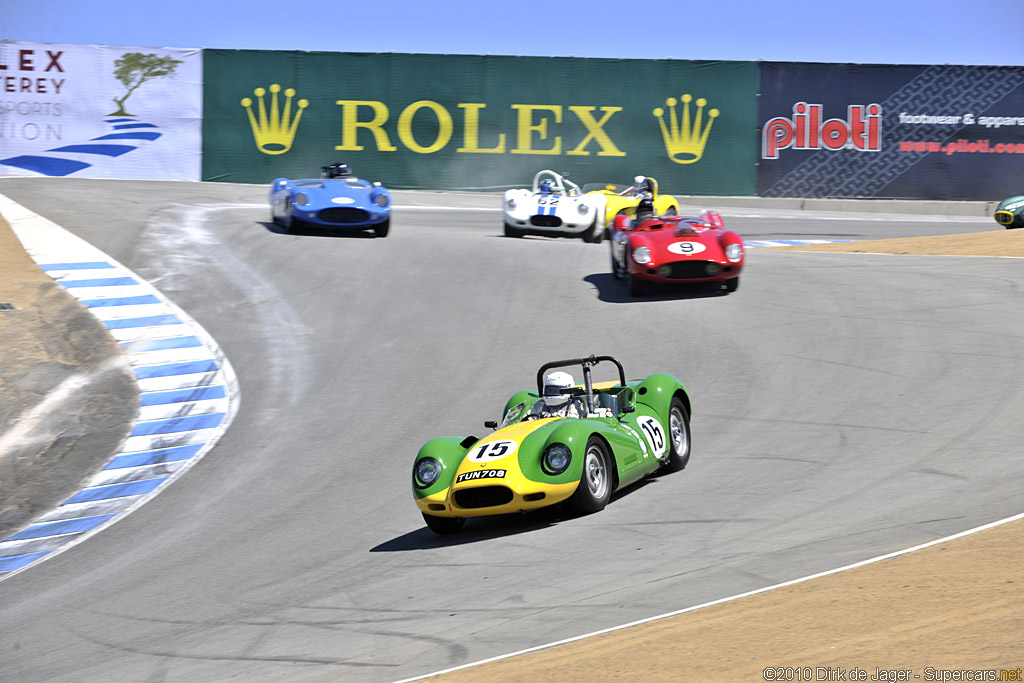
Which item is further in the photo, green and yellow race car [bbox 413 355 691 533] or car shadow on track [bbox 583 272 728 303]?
car shadow on track [bbox 583 272 728 303]

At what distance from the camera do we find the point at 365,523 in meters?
8.59

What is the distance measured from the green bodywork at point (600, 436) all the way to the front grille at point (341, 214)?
10.6 m

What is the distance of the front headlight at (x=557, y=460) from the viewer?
7.72m

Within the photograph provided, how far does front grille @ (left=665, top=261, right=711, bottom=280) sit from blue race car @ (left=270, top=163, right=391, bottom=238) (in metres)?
5.96

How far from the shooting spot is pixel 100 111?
87.7 ft

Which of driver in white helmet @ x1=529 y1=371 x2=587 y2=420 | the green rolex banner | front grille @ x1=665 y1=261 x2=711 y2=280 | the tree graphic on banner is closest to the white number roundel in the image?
front grille @ x1=665 y1=261 x2=711 y2=280

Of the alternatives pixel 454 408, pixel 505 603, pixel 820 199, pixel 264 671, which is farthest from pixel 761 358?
pixel 820 199

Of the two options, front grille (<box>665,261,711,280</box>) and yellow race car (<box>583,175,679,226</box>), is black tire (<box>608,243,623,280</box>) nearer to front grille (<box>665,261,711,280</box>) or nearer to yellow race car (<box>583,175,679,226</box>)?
front grille (<box>665,261,711,280</box>)

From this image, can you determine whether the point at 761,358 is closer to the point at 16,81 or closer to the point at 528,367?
the point at 528,367

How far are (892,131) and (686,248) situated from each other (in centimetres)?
1420

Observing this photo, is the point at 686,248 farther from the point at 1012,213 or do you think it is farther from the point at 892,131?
the point at 892,131

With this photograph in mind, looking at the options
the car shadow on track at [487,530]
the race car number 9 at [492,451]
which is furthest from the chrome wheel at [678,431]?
the race car number 9 at [492,451]

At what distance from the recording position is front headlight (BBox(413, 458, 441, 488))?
798 cm

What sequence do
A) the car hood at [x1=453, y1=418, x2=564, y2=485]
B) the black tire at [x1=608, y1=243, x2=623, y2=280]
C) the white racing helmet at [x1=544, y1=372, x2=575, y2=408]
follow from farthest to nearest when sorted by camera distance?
1. the black tire at [x1=608, y1=243, x2=623, y2=280]
2. the white racing helmet at [x1=544, y1=372, x2=575, y2=408]
3. the car hood at [x1=453, y1=418, x2=564, y2=485]
